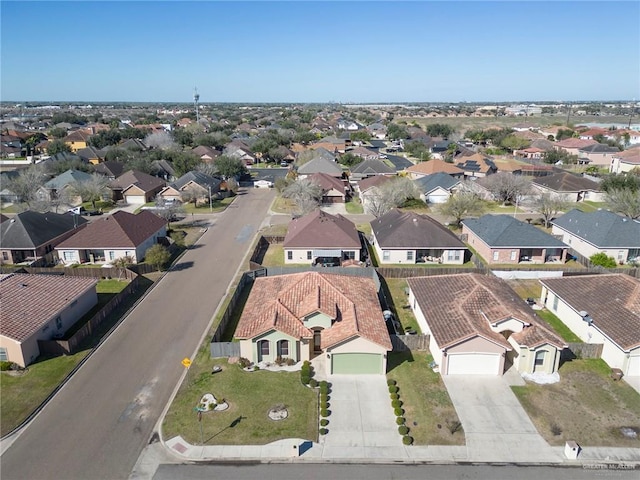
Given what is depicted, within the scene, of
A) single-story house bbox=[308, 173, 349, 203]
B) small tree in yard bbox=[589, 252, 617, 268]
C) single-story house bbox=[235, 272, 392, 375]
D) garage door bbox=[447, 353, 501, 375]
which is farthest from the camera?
single-story house bbox=[308, 173, 349, 203]

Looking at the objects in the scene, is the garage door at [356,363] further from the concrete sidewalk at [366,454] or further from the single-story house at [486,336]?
the concrete sidewalk at [366,454]

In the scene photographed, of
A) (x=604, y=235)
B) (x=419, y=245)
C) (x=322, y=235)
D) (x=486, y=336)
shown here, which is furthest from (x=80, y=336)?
(x=604, y=235)

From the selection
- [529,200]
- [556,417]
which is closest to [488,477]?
[556,417]

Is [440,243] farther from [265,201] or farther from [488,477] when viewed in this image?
[265,201]

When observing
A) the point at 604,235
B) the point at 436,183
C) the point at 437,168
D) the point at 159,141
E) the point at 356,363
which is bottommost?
the point at 356,363

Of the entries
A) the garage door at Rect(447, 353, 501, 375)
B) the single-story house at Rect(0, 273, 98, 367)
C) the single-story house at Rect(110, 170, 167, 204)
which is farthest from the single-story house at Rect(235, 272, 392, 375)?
the single-story house at Rect(110, 170, 167, 204)

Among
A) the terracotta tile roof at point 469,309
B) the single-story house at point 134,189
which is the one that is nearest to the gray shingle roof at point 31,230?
the single-story house at point 134,189

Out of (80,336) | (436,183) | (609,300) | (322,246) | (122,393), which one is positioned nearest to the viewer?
(122,393)

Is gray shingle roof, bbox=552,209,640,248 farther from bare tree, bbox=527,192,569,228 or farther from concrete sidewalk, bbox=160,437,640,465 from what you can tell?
concrete sidewalk, bbox=160,437,640,465

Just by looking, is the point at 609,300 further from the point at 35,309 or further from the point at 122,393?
the point at 35,309
